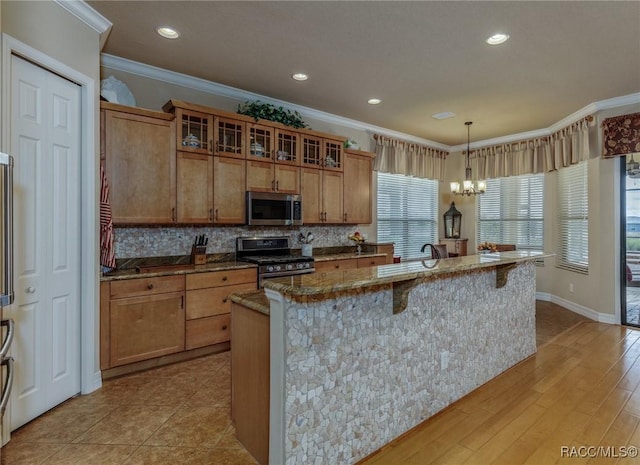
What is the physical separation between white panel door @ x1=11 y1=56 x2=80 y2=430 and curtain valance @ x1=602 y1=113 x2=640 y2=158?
5.82m

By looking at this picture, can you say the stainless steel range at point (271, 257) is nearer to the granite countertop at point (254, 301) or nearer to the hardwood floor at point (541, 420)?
the granite countertop at point (254, 301)

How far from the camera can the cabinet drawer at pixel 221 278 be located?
3418 mm

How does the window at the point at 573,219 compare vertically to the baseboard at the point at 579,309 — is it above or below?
above

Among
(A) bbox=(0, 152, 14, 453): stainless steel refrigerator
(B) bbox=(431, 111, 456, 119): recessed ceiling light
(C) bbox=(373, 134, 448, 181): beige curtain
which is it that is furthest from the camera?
(C) bbox=(373, 134, 448, 181): beige curtain

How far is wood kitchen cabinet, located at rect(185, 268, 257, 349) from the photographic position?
134 inches

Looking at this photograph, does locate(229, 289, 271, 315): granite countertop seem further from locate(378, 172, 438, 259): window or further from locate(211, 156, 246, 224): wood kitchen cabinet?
locate(378, 172, 438, 259): window

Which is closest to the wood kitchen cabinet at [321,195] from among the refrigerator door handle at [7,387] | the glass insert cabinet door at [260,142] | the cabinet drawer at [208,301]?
the glass insert cabinet door at [260,142]

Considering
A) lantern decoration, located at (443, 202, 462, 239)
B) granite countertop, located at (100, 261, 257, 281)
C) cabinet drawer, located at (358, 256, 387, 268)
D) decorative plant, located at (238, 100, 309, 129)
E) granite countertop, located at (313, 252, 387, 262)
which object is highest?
decorative plant, located at (238, 100, 309, 129)

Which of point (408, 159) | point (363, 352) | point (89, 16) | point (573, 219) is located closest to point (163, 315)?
point (363, 352)

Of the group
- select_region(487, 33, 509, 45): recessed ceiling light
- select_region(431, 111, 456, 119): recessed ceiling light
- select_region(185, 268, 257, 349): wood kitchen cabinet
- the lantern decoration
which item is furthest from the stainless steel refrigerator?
the lantern decoration

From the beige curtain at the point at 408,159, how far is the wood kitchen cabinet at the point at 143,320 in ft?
12.2

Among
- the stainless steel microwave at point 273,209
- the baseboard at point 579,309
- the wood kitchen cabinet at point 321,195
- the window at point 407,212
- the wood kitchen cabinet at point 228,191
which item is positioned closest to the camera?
the wood kitchen cabinet at point 228,191

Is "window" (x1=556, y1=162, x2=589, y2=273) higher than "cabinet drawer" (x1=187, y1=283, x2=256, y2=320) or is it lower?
higher

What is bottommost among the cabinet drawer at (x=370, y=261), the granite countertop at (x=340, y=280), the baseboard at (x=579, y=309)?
the baseboard at (x=579, y=309)
